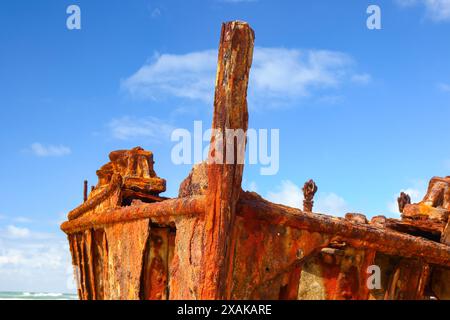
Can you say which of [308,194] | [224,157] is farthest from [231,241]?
[308,194]

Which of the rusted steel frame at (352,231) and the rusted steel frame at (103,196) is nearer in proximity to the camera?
the rusted steel frame at (352,231)

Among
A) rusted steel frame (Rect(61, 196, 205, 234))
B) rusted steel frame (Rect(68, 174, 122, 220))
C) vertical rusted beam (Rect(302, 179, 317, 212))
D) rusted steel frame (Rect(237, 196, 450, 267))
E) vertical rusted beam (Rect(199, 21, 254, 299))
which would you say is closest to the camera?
vertical rusted beam (Rect(199, 21, 254, 299))

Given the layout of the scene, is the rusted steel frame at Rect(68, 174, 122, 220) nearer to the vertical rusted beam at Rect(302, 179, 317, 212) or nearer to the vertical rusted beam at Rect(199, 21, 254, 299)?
the vertical rusted beam at Rect(199, 21, 254, 299)

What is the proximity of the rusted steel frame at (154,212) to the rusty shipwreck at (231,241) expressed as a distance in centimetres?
1

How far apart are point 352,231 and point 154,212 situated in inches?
69.7

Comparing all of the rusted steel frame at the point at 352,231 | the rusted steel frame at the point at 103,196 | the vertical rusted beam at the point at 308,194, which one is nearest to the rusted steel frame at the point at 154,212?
the rusted steel frame at the point at 103,196

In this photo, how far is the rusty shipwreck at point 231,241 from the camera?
13.1 feet

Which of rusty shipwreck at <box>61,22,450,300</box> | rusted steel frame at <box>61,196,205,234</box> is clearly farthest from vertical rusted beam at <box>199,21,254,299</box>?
rusted steel frame at <box>61,196,205,234</box>

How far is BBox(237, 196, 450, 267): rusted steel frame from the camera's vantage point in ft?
14.1

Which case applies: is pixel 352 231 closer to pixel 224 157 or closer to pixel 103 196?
pixel 224 157

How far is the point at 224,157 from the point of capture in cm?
398

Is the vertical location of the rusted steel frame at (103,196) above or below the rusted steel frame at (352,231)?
above

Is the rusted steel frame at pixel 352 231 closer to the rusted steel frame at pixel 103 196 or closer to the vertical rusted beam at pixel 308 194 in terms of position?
the rusted steel frame at pixel 103 196

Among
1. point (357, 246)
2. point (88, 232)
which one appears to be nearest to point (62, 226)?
point (88, 232)
